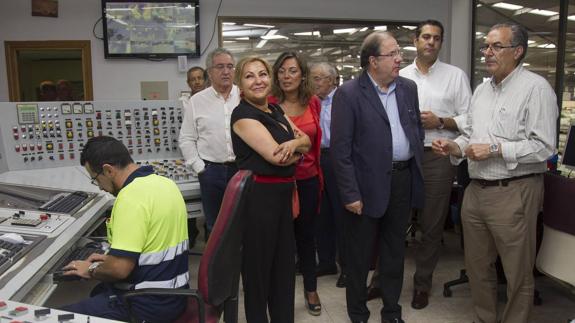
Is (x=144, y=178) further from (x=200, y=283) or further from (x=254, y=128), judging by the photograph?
(x=254, y=128)

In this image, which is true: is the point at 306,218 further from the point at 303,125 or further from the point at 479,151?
the point at 479,151

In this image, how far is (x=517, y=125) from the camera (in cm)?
205

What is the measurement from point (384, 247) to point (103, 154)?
1.45 metres

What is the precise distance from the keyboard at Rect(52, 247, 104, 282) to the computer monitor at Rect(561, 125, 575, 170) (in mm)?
2316

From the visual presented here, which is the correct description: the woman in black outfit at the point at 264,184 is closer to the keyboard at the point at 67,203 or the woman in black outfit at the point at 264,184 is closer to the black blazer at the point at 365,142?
the black blazer at the point at 365,142

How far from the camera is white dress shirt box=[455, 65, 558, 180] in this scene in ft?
6.55

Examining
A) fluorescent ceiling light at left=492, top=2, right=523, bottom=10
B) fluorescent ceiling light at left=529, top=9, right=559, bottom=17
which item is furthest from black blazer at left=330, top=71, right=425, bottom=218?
fluorescent ceiling light at left=492, top=2, right=523, bottom=10

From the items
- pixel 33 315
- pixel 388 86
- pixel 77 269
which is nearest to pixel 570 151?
pixel 388 86

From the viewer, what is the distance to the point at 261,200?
2.00 m

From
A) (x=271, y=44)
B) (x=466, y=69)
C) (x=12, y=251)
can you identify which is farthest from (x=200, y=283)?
(x=466, y=69)

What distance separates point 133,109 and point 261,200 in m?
1.61

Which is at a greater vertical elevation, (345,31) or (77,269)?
(345,31)

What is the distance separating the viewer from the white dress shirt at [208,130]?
2838 millimetres

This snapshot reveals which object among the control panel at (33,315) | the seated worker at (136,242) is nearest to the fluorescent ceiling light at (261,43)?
the seated worker at (136,242)
